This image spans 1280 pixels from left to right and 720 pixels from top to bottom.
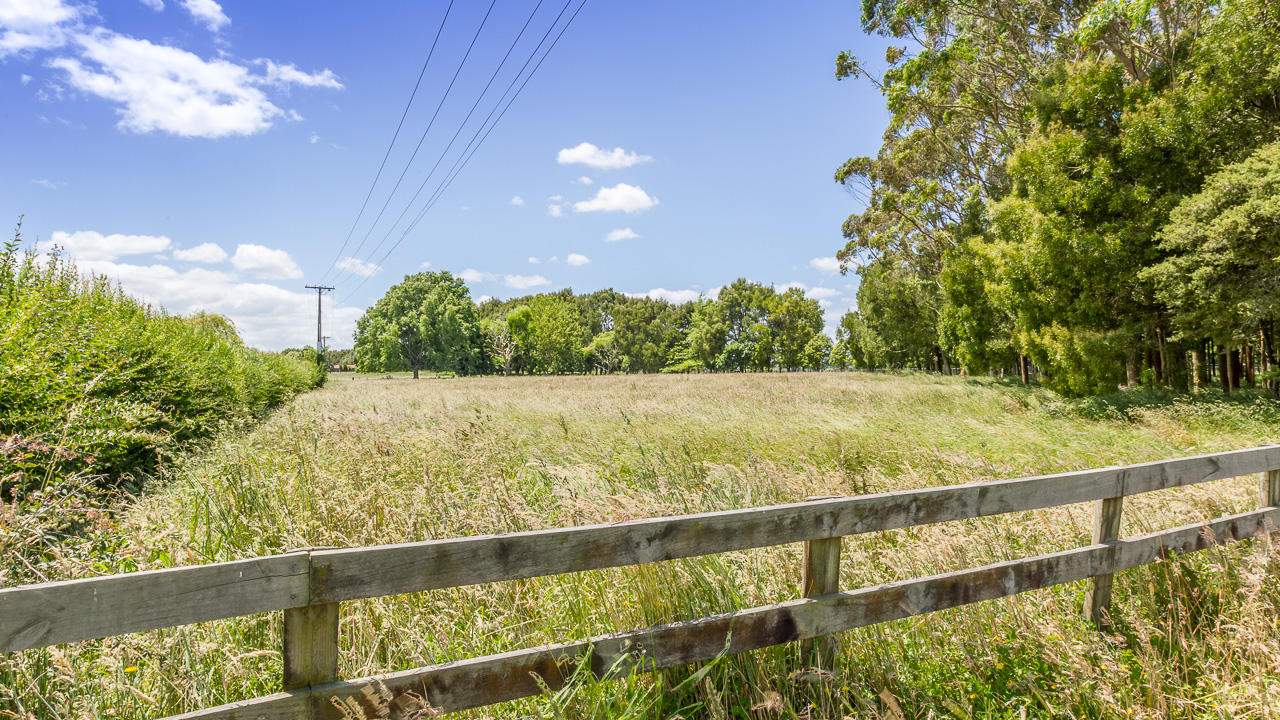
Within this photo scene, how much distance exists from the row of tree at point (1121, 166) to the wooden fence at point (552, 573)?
12.4 m

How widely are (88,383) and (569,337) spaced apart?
69.3 meters

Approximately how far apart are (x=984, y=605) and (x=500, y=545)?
11.2 ft

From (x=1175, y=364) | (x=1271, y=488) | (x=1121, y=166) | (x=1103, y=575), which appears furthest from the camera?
(x=1175, y=364)

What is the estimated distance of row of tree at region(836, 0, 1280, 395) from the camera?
39.3 ft

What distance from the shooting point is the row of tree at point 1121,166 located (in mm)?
11977

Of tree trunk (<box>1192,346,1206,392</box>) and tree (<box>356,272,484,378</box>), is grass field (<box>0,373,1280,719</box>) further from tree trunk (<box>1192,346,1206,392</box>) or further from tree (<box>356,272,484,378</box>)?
tree (<box>356,272,484,378</box>)

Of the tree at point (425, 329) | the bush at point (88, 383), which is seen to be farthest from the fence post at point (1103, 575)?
the tree at point (425, 329)

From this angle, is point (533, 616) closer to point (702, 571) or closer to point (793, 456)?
point (702, 571)

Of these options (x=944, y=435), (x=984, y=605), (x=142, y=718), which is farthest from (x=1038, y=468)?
(x=142, y=718)

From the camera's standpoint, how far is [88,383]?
5238 mm

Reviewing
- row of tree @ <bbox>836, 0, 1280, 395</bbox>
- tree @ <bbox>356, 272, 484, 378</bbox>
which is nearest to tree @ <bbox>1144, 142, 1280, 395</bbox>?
row of tree @ <bbox>836, 0, 1280, 395</bbox>

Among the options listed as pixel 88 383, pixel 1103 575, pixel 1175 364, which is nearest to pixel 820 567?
pixel 1103 575

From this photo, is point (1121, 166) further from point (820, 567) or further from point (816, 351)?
point (816, 351)

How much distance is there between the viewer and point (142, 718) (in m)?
2.39
